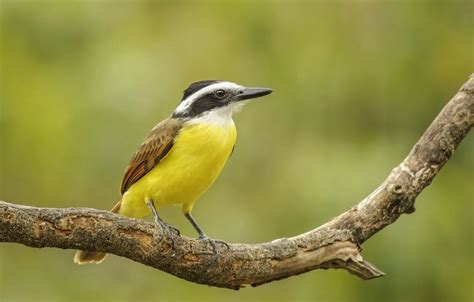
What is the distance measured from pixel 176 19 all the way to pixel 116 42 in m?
0.84


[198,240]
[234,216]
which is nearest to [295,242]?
[198,240]

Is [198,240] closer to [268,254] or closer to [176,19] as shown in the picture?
[268,254]

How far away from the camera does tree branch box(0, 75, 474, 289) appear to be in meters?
5.03

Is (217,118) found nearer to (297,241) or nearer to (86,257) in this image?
(297,241)

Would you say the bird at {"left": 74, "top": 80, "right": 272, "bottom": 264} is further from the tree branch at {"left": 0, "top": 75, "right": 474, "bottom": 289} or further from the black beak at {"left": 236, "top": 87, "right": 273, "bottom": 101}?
the tree branch at {"left": 0, "top": 75, "right": 474, "bottom": 289}

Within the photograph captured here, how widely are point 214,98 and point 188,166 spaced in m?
0.60

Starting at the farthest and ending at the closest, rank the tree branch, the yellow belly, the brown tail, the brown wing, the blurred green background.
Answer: the blurred green background
the brown tail
the brown wing
the yellow belly
the tree branch

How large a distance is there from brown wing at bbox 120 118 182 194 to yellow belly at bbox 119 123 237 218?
0.04 meters

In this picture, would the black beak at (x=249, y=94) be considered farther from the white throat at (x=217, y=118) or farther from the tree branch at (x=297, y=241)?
the tree branch at (x=297, y=241)

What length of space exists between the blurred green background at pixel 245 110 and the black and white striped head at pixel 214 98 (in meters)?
1.24

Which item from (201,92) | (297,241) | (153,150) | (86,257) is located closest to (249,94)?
(201,92)

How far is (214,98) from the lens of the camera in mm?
6453

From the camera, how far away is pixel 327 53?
27.8 feet

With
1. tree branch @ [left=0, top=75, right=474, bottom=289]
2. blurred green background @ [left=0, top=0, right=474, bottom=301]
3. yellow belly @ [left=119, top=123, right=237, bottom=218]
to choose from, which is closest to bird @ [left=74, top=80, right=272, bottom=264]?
yellow belly @ [left=119, top=123, right=237, bottom=218]
